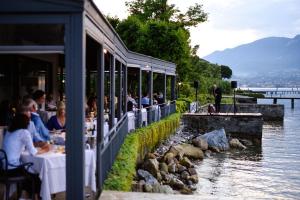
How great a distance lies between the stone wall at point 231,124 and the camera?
30062 mm

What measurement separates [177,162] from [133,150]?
6.92 m

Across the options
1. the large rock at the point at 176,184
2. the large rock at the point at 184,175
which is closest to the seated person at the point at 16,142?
the large rock at the point at 176,184

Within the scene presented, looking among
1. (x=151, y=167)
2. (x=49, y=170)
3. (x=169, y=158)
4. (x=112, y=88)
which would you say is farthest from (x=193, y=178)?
(x=49, y=170)

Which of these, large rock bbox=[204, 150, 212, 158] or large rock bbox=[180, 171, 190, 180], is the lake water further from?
large rock bbox=[180, 171, 190, 180]

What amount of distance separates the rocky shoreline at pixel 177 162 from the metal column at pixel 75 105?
4.95 meters

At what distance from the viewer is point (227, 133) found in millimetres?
30125

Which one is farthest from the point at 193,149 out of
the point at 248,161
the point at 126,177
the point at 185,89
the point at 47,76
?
the point at 185,89

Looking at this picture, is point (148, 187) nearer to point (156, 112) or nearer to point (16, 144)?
point (16, 144)

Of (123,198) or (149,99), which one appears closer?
(123,198)

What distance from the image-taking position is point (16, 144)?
616 centimetres

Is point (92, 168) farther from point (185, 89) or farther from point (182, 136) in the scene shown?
point (185, 89)

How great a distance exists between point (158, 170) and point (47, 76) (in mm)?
5662

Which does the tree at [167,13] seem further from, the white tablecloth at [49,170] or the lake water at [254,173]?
the white tablecloth at [49,170]

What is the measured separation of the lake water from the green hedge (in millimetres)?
2391
